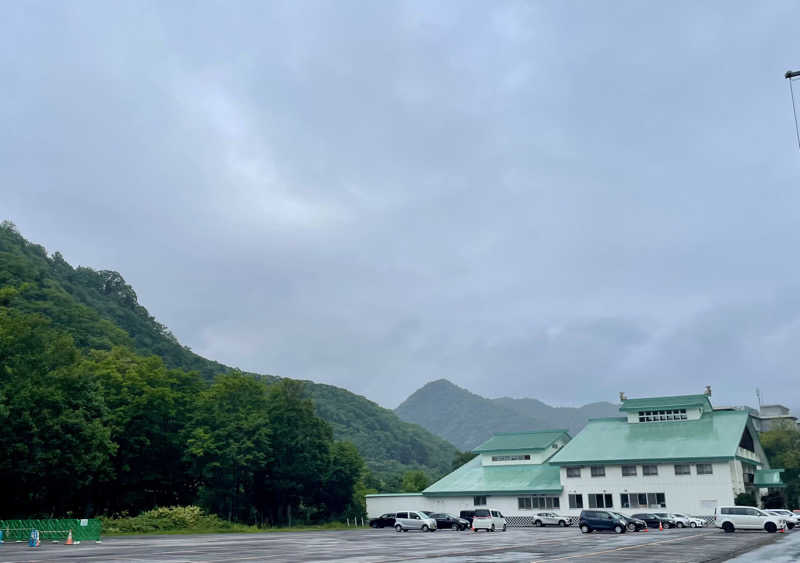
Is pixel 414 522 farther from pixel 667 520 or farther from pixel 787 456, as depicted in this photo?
pixel 787 456

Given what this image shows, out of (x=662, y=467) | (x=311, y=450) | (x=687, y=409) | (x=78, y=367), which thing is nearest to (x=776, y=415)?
(x=687, y=409)

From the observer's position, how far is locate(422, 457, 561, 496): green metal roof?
7756 centimetres

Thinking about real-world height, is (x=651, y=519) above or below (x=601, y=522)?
below

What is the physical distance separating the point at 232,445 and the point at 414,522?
25.1m

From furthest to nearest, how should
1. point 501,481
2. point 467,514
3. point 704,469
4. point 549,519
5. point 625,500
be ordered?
1. point 501,481
2. point 625,500
3. point 549,519
4. point 467,514
5. point 704,469

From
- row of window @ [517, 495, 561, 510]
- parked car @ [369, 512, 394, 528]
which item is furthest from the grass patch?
row of window @ [517, 495, 561, 510]

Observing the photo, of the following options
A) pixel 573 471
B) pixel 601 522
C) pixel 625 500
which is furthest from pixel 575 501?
pixel 601 522

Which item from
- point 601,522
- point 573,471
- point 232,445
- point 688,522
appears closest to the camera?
point 601,522

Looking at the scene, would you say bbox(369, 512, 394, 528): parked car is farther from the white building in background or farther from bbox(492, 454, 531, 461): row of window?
bbox(492, 454, 531, 461): row of window

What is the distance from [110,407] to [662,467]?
192ft

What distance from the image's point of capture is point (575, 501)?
246 ft

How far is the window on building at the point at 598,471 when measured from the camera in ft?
245

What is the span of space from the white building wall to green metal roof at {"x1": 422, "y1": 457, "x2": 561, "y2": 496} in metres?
2.70

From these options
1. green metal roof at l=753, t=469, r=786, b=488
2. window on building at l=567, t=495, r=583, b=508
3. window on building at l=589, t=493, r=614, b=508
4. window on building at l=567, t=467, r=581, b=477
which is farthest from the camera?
window on building at l=567, t=467, r=581, b=477
